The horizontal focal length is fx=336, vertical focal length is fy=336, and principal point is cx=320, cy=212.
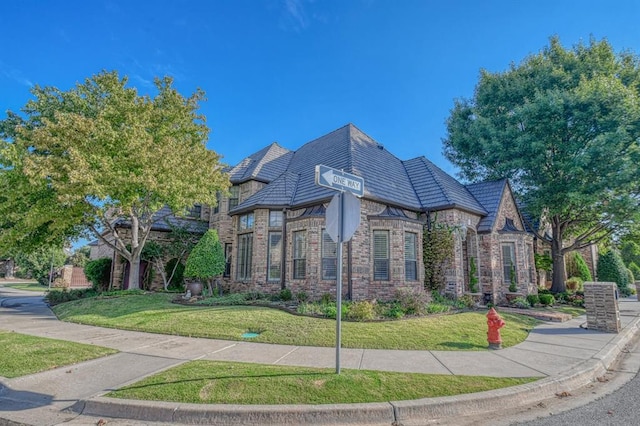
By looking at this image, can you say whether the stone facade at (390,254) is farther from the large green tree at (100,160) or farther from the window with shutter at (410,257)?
the large green tree at (100,160)

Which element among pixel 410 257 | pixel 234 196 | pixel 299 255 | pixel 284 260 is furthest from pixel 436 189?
pixel 234 196

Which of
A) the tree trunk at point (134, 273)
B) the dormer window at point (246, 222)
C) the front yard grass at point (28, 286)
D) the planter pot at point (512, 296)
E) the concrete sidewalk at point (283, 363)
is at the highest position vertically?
the dormer window at point (246, 222)

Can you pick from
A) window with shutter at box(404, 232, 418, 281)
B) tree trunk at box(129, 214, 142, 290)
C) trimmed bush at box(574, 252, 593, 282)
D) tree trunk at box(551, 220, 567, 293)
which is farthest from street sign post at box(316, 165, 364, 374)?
trimmed bush at box(574, 252, 593, 282)

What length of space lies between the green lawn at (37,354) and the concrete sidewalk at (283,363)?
12.5 inches

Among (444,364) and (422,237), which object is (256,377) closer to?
(444,364)

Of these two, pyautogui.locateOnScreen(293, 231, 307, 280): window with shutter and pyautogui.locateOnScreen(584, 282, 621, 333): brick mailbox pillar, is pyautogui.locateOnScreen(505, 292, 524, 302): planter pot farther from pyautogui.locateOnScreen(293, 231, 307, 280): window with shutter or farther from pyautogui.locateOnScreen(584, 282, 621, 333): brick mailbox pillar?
pyautogui.locateOnScreen(293, 231, 307, 280): window with shutter

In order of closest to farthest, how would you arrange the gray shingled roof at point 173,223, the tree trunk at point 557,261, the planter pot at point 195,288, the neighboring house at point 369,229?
1. the neighboring house at point 369,229
2. the planter pot at point 195,288
3. the gray shingled roof at point 173,223
4. the tree trunk at point 557,261

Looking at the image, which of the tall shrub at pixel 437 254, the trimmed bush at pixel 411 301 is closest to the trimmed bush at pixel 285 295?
the trimmed bush at pixel 411 301

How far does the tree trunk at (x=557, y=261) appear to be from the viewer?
1956cm

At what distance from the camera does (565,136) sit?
1802 centimetres

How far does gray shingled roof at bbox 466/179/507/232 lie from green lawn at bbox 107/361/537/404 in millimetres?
12096

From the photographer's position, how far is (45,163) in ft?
42.2

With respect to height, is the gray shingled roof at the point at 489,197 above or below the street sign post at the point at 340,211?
above

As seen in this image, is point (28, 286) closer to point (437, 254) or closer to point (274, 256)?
point (274, 256)
